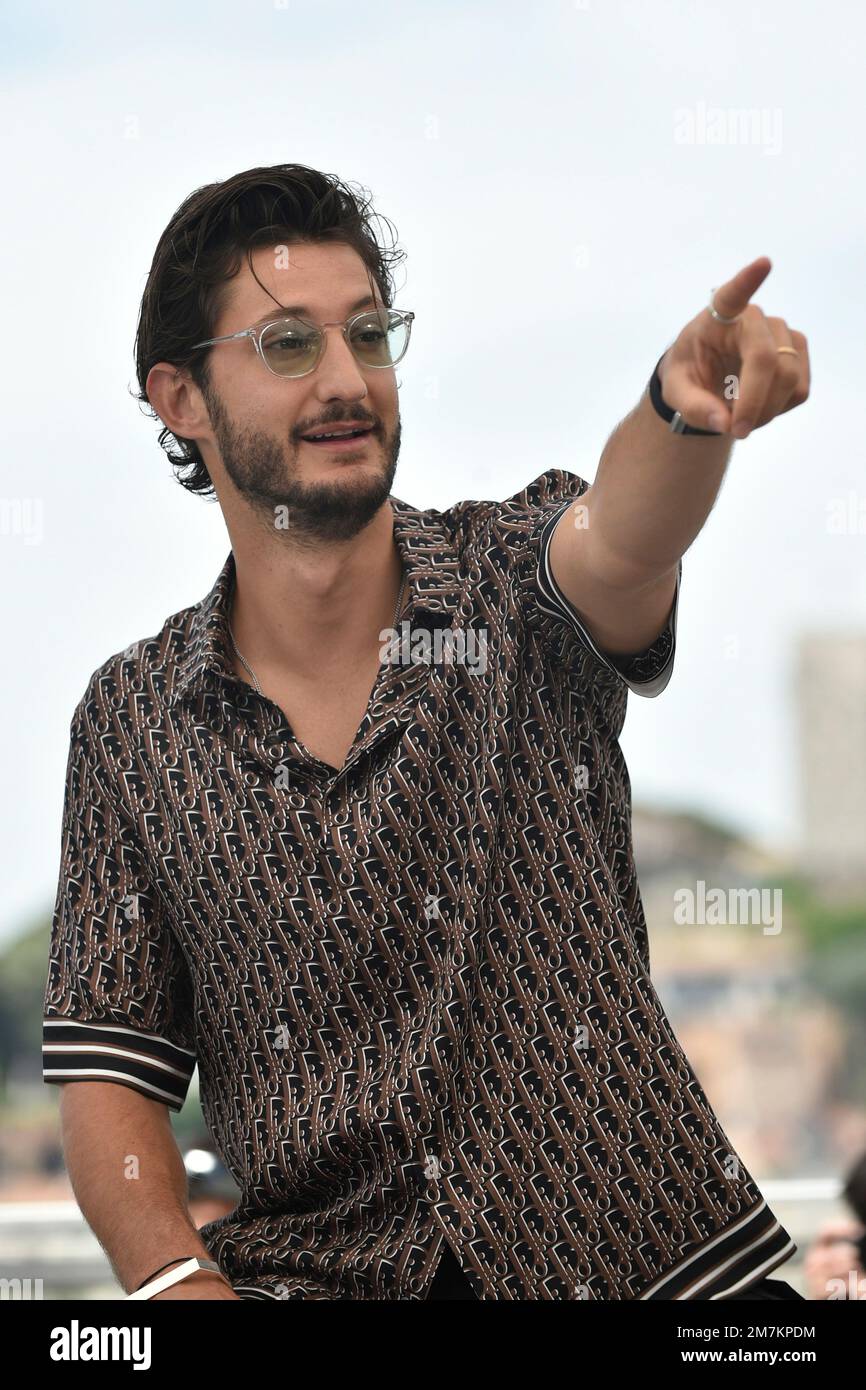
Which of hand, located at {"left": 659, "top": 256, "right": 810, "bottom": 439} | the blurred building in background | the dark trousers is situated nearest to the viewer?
hand, located at {"left": 659, "top": 256, "right": 810, "bottom": 439}

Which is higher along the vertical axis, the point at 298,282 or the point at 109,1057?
the point at 298,282

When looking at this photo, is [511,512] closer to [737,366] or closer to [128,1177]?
[737,366]

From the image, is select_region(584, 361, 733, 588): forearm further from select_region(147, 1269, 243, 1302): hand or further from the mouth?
select_region(147, 1269, 243, 1302): hand

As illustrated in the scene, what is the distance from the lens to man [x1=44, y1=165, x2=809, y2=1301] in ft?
4.91

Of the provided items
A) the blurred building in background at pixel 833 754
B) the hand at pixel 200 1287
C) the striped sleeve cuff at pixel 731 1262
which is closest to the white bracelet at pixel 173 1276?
the hand at pixel 200 1287

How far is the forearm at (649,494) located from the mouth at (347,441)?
0.95 ft

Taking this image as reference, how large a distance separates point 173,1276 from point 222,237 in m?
0.98

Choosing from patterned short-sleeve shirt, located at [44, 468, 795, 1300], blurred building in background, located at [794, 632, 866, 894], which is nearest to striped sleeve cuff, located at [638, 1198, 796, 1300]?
patterned short-sleeve shirt, located at [44, 468, 795, 1300]

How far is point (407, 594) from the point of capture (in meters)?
1.72

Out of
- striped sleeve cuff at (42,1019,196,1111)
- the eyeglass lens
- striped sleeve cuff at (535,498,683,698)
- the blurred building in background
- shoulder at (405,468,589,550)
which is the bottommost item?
striped sleeve cuff at (42,1019,196,1111)

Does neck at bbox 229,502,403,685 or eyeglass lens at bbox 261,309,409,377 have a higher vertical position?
eyeglass lens at bbox 261,309,409,377

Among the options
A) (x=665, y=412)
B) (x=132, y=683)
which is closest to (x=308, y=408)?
(x=132, y=683)

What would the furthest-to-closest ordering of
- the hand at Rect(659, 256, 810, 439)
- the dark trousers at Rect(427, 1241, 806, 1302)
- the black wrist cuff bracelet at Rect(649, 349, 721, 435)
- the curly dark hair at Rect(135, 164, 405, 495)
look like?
1. the curly dark hair at Rect(135, 164, 405, 495)
2. the dark trousers at Rect(427, 1241, 806, 1302)
3. the black wrist cuff bracelet at Rect(649, 349, 721, 435)
4. the hand at Rect(659, 256, 810, 439)

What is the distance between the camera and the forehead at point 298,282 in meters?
1.69
